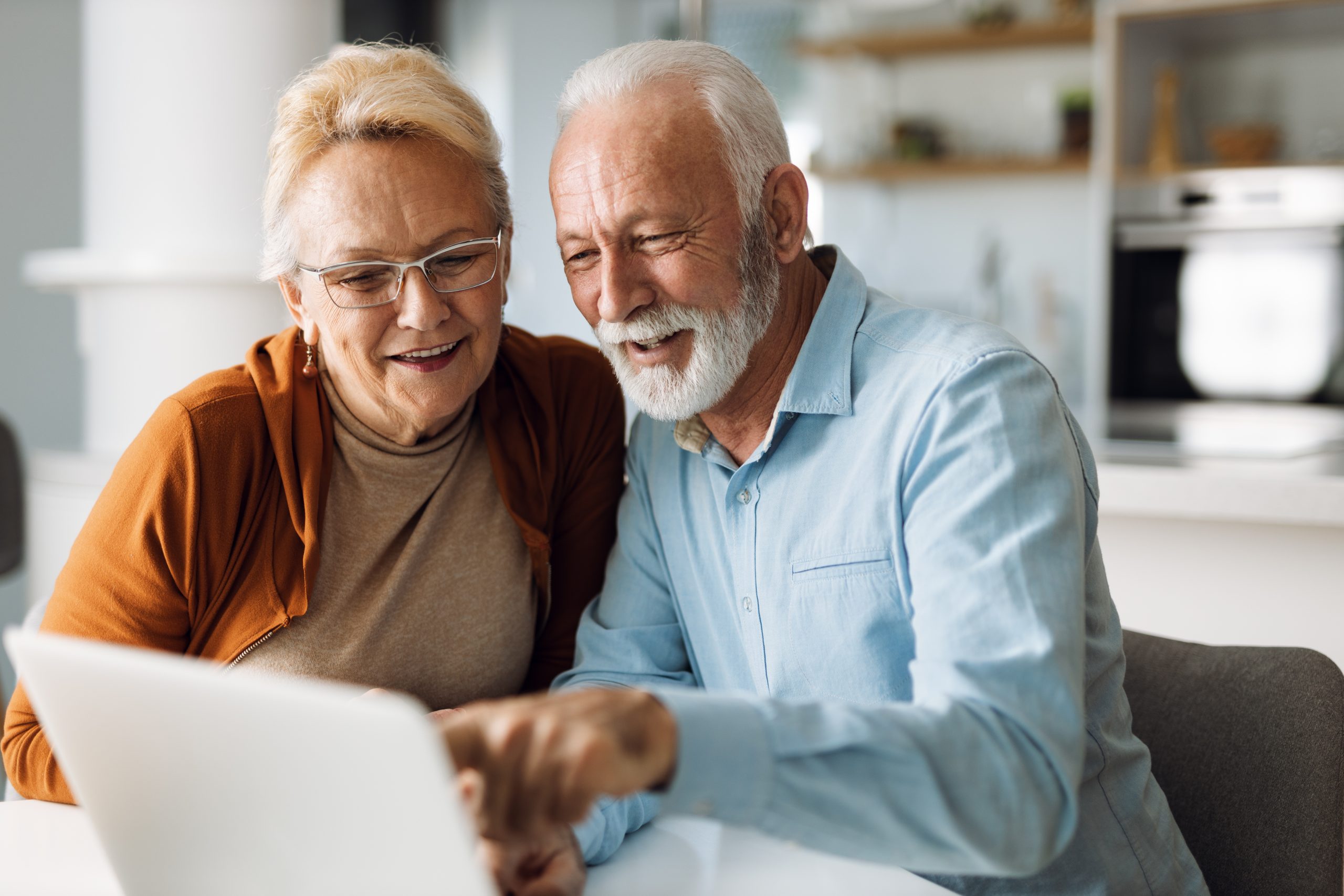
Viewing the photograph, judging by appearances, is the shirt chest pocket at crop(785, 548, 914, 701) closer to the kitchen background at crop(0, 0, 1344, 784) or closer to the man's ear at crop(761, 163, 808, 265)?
the man's ear at crop(761, 163, 808, 265)

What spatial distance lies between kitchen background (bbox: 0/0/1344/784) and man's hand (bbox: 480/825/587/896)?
2.90 ft

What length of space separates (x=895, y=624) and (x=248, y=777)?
68 cm

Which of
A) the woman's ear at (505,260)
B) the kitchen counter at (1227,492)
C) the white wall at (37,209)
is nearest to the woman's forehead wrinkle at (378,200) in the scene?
the woman's ear at (505,260)

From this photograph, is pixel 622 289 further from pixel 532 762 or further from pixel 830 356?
pixel 532 762

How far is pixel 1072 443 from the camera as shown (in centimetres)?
110

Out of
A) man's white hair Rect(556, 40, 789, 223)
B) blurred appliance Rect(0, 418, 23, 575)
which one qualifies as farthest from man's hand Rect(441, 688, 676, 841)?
blurred appliance Rect(0, 418, 23, 575)

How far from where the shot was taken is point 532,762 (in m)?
0.69

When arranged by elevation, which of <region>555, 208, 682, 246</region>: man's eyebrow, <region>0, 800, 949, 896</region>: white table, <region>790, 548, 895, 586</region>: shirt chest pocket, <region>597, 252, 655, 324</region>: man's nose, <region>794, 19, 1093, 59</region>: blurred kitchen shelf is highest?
<region>794, 19, 1093, 59</region>: blurred kitchen shelf

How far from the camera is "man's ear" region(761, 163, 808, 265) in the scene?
4.34ft

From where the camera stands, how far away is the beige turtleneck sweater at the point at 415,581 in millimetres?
1339

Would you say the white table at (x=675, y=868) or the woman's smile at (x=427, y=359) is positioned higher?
the woman's smile at (x=427, y=359)

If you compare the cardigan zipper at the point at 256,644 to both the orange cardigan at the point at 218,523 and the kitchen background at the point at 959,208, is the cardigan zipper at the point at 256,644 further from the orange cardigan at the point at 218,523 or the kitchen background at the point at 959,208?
the kitchen background at the point at 959,208

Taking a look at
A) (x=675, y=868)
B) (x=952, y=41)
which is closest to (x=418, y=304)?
(x=675, y=868)

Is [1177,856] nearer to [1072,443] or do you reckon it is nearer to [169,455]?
[1072,443]
